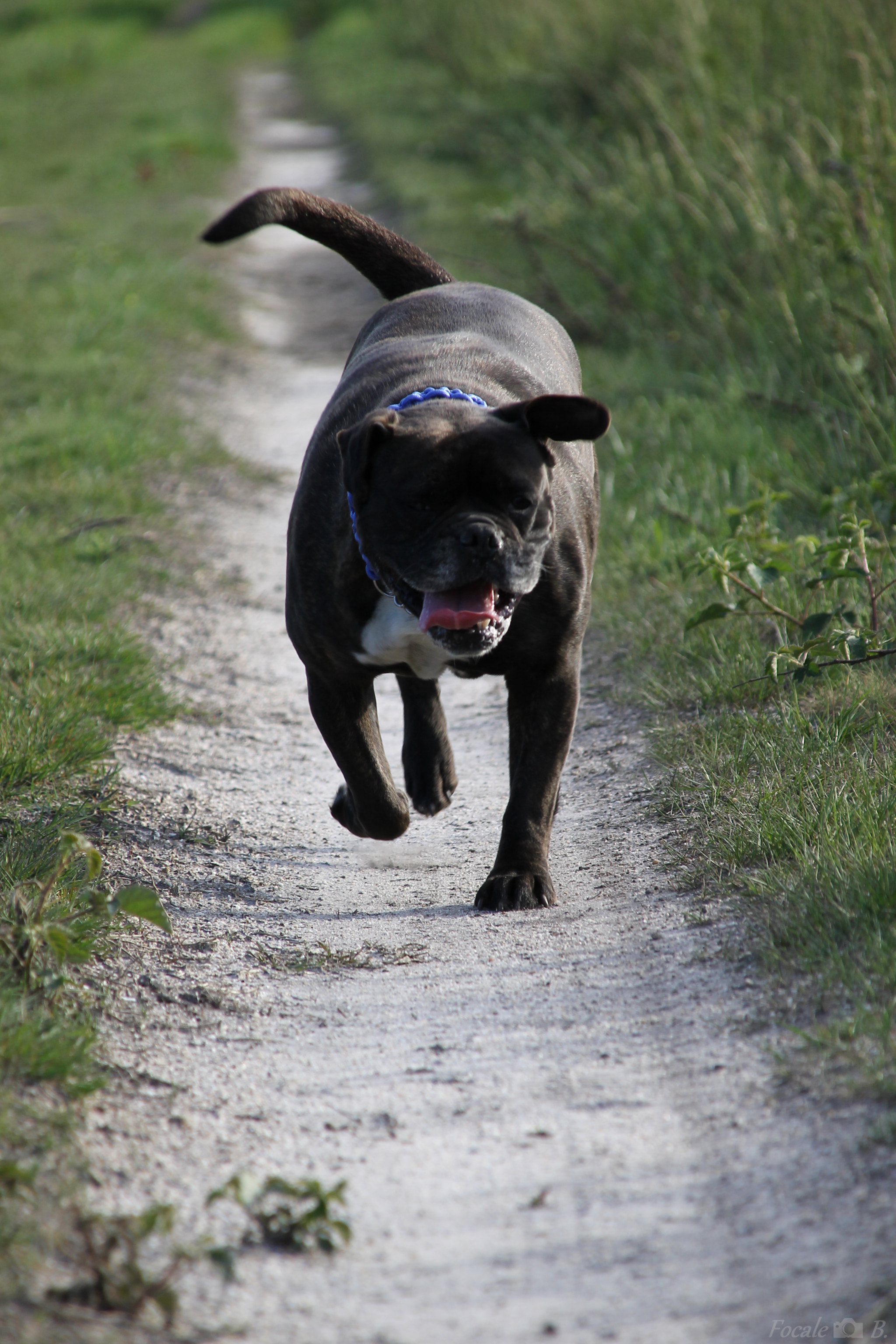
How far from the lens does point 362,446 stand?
2.92m

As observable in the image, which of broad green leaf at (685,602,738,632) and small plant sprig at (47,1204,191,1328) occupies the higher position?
small plant sprig at (47,1204,191,1328)

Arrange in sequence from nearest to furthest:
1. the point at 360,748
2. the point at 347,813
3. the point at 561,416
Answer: the point at 561,416
the point at 360,748
the point at 347,813

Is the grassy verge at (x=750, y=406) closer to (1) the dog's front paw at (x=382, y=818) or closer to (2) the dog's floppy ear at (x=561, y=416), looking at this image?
(1) the dog's front paw at (x=382, y=818)

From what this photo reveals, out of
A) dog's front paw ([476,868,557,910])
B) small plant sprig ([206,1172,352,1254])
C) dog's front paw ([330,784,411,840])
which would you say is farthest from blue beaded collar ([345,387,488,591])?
small plant sprig ([206,1172,352,1254])

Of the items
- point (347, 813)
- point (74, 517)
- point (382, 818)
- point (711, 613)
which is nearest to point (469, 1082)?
point (382, 818)

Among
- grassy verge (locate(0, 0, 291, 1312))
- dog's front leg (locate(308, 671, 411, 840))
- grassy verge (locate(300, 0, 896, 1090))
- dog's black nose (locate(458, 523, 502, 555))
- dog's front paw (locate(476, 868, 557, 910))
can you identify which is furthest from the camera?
dog's front leg (locate(308, 671, 411, 840))

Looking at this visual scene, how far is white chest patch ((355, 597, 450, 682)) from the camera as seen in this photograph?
3131 millimetres

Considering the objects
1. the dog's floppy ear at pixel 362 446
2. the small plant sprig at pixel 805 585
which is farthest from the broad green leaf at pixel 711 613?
the dog's floppy ear at pixel 362 446

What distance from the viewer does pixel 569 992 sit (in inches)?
109

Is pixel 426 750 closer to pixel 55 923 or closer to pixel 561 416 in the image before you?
pixel 561 416

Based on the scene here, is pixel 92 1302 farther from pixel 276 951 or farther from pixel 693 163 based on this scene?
pixel 693 163

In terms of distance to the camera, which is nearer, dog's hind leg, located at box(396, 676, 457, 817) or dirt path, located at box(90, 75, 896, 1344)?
dirt path, located at box(90, 75, 896, 1344)

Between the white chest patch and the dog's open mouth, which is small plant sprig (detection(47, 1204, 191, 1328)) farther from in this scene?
the white chest patch

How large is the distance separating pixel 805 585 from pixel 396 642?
1448 mm
